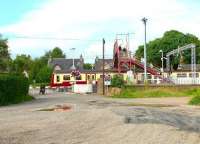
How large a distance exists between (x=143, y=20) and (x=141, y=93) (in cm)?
1678

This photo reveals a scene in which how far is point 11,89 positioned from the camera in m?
43.2

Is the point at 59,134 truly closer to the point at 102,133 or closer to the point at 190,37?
the point at 102,133

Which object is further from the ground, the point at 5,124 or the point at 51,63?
the point at 51,63

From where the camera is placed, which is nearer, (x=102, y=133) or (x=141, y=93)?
(x=102, y=133)

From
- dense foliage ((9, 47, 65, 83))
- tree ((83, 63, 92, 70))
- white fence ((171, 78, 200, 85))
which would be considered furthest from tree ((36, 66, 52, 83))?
white fence ((171, 78, 200, 85))

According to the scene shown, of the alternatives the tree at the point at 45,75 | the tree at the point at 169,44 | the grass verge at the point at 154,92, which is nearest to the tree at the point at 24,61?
the tree at the point at 45,75

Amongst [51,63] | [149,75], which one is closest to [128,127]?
[149,75]

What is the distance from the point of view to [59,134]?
56.9ft

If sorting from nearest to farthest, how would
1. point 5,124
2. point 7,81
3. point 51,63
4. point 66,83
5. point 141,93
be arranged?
point 5,124 → point 7,81 → point 141,93 → point 66,83 → point 51,63

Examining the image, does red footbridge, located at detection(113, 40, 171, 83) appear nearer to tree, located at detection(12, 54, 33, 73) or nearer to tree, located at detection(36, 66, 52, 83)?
tree, located at detection(36, 66, 52, 83)

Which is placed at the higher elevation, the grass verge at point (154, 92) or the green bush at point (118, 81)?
the green bush at point (118, 81)

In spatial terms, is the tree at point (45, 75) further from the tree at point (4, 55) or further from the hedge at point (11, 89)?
the hedge at point (11, 89)

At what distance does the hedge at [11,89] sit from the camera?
1608 inches

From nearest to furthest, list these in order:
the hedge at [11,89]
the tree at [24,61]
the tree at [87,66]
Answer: the hedge at [11,89]
the tree at [24,61]
the tree at [87,66]
